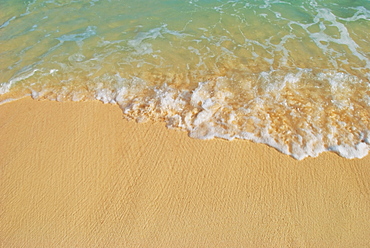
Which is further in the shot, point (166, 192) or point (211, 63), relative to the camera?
point (211, 63)

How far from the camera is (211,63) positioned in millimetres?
7352

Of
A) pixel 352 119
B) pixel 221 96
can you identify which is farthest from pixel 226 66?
pixel 352 119

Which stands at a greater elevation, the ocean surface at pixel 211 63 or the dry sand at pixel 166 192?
the ocean surface at pixel 211 63

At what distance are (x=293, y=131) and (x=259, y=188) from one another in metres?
1.54

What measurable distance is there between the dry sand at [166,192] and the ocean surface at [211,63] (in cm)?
47

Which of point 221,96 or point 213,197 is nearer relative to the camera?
point 213,197

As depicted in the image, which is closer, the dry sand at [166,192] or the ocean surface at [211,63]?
the dry sand at [166,192]

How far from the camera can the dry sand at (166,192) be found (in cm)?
412

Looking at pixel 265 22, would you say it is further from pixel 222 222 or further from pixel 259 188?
pixel 222 222

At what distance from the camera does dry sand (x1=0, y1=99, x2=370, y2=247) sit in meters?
4.12

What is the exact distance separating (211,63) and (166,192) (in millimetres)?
4062

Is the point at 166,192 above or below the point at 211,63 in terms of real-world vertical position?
below

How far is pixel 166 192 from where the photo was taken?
15.2 feet

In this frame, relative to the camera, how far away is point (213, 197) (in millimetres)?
4504
